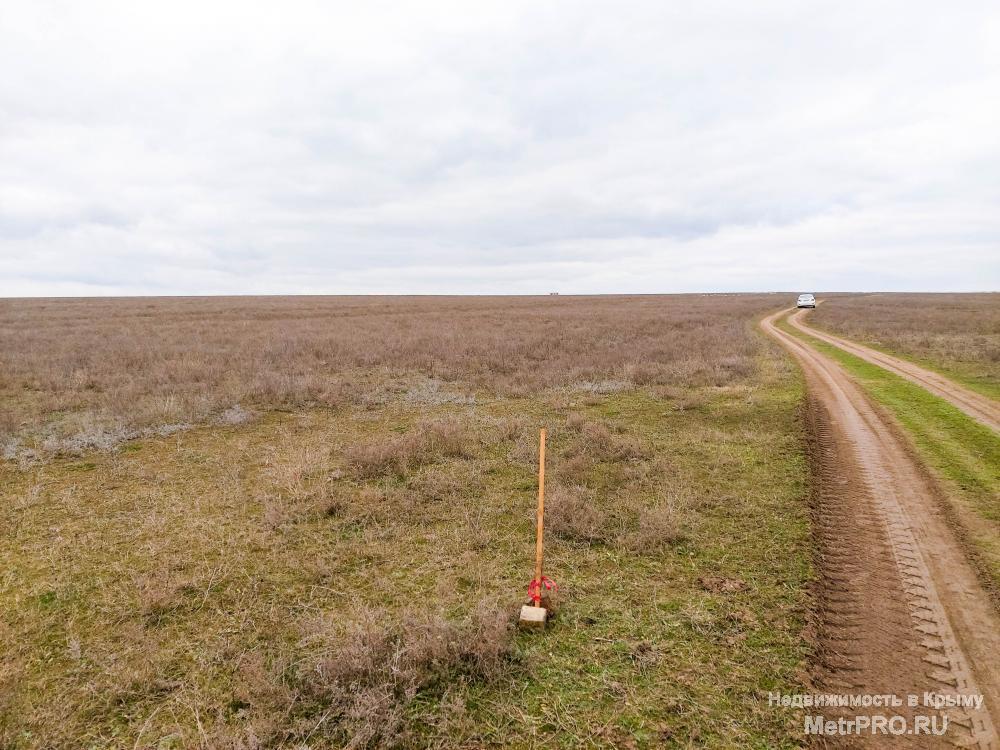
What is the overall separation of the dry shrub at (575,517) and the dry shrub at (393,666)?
84.9 inches

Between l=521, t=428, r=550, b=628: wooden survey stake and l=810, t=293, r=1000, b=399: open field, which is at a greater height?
l=810, t=293, r=1000, b=399: open field

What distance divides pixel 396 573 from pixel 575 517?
2.63 m

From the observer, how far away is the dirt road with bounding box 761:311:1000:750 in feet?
13.4

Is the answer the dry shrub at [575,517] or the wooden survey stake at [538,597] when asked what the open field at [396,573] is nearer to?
the dry shrub at [575,517]

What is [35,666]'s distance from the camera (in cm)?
478

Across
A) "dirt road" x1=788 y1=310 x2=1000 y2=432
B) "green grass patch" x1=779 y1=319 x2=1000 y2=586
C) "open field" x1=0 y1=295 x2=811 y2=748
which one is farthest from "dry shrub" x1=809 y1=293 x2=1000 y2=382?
"open field" x1=0 y1=295 x2=811 y2=748

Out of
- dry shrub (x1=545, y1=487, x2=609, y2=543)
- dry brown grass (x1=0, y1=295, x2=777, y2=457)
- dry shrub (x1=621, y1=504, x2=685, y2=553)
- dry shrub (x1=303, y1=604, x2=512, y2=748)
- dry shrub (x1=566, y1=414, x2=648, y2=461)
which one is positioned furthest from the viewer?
dry brown grass (x1=0, y1=295, x2=777, y2=457)

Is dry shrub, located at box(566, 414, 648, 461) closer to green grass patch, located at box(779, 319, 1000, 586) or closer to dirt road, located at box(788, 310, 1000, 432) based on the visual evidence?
green grass patch, located at box(779, 319, 1000, 586)

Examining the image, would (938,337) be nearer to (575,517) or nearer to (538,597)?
(575,517)

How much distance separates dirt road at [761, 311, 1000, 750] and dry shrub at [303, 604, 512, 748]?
2.74 metres

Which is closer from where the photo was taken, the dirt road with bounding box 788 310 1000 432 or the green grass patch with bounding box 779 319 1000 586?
the green grass patch with bounding box 779 319 1000 586

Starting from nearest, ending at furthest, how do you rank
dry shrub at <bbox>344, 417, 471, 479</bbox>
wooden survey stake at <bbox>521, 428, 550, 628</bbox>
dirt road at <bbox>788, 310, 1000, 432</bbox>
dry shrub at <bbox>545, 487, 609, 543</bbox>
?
wooden survey stake at <bbox>521, 428, 550, 628</bbox>, dry shrub at <bbox>545, 487, 609, 543</bbox>, dry shrub at <bbox>344, 417, 471, 479</bbox>, dirt road at <bbox>788, 310, 1000, 432</bbox>

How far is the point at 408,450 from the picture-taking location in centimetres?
1035

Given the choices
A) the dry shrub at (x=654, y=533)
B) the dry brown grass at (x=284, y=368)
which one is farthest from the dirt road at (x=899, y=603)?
the dry brown grass at (x=284, y=368)
